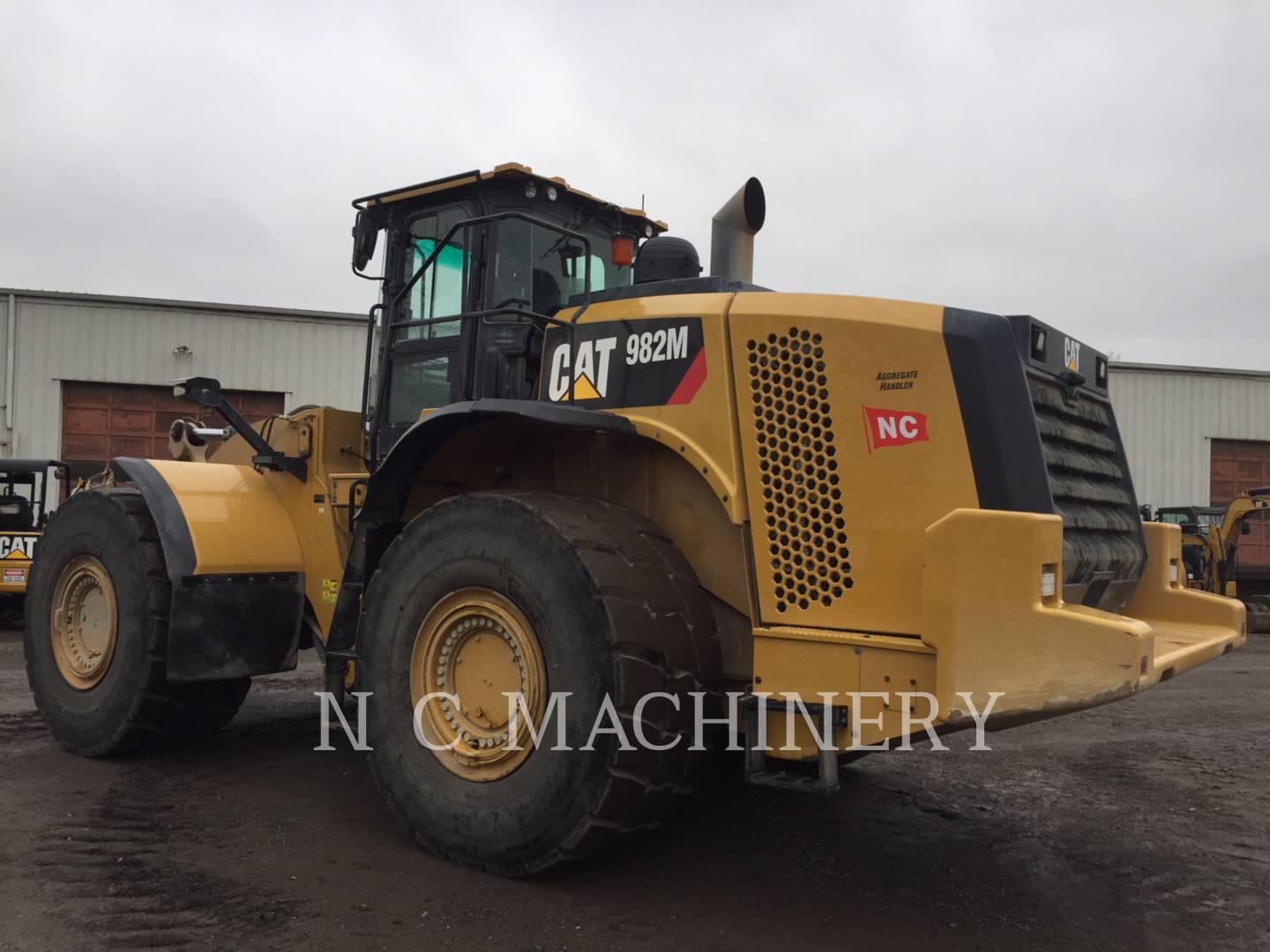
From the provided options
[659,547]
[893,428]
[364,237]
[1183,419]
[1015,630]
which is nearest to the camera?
[1015,630]

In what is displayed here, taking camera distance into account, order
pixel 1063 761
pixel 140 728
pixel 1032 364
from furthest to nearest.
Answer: pixel 1063 761 < pixel 140 728 < pixel 1032 364

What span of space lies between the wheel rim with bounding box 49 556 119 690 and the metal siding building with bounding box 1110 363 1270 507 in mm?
22113

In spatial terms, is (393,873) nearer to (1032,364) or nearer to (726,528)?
(726,528)

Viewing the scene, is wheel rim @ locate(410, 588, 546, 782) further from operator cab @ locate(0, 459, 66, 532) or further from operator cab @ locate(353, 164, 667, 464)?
operator cab @ locate(0, 459, 66, 532)

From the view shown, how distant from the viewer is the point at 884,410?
3660 mm

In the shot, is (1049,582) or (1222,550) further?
(1222,550)

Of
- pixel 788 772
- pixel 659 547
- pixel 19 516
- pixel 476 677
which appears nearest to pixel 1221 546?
pixel 788 772

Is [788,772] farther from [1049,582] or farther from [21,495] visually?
[21,495]

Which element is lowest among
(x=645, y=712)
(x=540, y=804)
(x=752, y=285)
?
(x=540, y=804)

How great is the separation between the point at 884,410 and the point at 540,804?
1741 millimetres

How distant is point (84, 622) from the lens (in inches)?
229

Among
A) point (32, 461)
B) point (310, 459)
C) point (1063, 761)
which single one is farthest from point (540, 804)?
point (32, 461)

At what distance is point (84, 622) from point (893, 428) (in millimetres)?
4392

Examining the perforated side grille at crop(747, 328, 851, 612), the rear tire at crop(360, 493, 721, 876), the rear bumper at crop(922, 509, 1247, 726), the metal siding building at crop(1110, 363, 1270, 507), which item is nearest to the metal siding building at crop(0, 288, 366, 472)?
the metal siding building at crop(1110, 363, 1270, 507)
